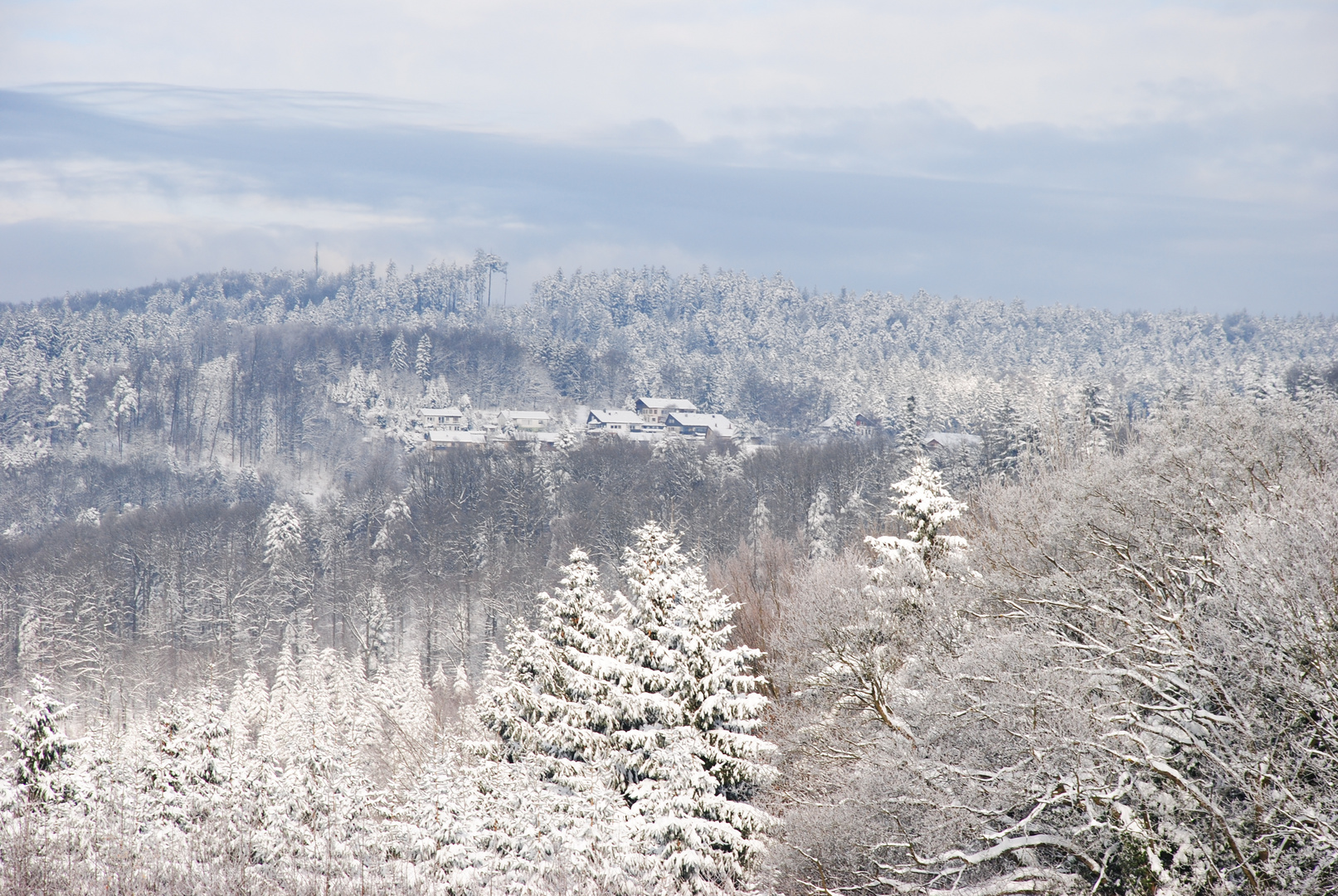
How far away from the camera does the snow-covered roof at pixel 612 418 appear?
12569 cm

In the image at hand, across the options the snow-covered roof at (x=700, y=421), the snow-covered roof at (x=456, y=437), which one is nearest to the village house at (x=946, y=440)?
the snow-covered roof at (x=700, y=421)

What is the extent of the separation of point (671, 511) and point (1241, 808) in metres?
63.7

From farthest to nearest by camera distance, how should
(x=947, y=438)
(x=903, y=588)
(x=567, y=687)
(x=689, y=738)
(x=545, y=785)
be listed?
1. (x=947, y=438)
2. (x=903, y=588)
3. (x=567, y=687)
4. (x=689, y=738)
5. (x=545, y=785)

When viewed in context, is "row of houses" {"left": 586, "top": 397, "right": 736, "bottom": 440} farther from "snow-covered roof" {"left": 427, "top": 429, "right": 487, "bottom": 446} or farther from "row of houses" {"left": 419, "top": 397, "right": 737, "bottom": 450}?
"snow-covered roof" {"left": 427, "top": 429, "right": 487, "bottom": 446}

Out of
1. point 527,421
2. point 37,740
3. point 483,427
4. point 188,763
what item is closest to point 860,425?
point 527,421

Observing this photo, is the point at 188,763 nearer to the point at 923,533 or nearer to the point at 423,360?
the point at 923,533

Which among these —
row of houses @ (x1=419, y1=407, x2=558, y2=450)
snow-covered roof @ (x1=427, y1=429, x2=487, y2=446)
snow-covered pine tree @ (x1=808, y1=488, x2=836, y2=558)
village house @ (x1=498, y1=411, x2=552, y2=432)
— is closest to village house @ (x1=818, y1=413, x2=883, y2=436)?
row of houses @ (x1=419, y1=407, x2=558, y2=450)

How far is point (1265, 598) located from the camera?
10.8 meters

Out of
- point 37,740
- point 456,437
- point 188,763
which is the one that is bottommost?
point 456,437

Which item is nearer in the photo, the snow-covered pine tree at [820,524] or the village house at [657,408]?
the snow-covered pine tree at [820,524]

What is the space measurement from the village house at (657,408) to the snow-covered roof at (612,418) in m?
2.65

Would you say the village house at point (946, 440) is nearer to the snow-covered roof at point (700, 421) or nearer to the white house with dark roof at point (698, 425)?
the white house with dark roof at point (698, 425)

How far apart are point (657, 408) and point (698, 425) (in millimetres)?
9749

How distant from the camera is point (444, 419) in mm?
126312
